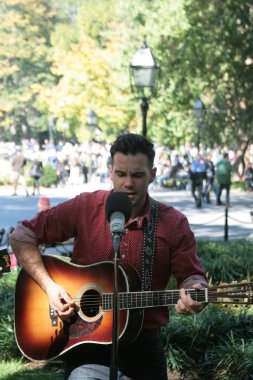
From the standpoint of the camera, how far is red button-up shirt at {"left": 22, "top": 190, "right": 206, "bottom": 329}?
3.88 metres

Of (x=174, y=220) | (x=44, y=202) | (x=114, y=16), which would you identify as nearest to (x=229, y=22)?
(x=44, y=202)

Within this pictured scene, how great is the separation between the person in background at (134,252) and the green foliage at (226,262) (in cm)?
585

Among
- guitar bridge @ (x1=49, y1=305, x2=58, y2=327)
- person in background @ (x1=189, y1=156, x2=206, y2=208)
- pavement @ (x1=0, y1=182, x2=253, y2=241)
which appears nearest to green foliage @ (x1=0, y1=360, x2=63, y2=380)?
guitar bridge @ (x1=49, y1=305, x2=58, y2=327)

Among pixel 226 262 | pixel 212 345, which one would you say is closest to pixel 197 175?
pixel 226 262

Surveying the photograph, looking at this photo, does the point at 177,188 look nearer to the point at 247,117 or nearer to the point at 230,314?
the point at 247,117

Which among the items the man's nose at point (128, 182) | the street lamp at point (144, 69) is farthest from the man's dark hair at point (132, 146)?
the street lamp at point (144, 69)

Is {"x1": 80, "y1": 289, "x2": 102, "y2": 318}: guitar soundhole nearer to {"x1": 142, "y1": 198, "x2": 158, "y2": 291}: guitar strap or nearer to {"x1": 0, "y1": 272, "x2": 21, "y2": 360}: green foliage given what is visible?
{"x1": 142, "y1": 198, "x2": 158, "y2": 291}: guitar strap

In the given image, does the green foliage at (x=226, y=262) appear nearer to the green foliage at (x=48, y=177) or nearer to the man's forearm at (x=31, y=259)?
the man's forearm at (x=31, y=259)

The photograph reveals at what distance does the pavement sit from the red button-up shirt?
42.8 feet

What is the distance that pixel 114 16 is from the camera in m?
70.2

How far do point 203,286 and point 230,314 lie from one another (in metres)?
4.15

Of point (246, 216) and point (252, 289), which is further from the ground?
point (252, 289)

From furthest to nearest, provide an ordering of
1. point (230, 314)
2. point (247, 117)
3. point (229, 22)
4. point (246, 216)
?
1. point (247, 117)
2. point (229, 22)
3. point (246, 216)
4. point (230, 314)

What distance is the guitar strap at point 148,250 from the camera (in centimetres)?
386
